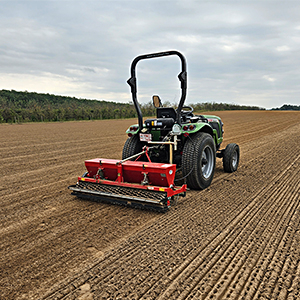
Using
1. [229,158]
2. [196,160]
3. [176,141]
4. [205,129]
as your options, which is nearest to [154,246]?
[196,160]

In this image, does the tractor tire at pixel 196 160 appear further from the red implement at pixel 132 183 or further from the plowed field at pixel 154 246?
the red implement at pixel 132 183

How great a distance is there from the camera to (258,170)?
21.1 feet

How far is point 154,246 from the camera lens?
9.46ft

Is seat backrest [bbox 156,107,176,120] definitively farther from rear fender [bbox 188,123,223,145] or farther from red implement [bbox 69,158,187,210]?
red implement [bbox 69,158,187,210]

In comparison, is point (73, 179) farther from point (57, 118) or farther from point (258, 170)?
point (57, 118)

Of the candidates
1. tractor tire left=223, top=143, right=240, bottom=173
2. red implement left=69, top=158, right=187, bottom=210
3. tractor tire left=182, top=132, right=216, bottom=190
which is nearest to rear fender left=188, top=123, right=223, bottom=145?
tractor tire left=182, top=132, right=216, bottom=190

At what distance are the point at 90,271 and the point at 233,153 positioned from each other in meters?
4.47

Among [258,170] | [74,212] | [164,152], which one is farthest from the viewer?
[258,170]

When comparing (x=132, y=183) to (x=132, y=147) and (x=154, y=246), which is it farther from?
(x=154, y=246)

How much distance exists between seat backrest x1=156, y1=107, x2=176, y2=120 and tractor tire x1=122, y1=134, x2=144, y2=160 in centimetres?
61

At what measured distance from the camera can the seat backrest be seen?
4840 mm

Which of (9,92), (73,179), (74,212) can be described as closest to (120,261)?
(74,212)

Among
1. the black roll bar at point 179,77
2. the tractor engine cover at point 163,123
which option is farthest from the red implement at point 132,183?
the black roll bar at point 179,77

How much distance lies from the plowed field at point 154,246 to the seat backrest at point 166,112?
Answer: 4.73ft
